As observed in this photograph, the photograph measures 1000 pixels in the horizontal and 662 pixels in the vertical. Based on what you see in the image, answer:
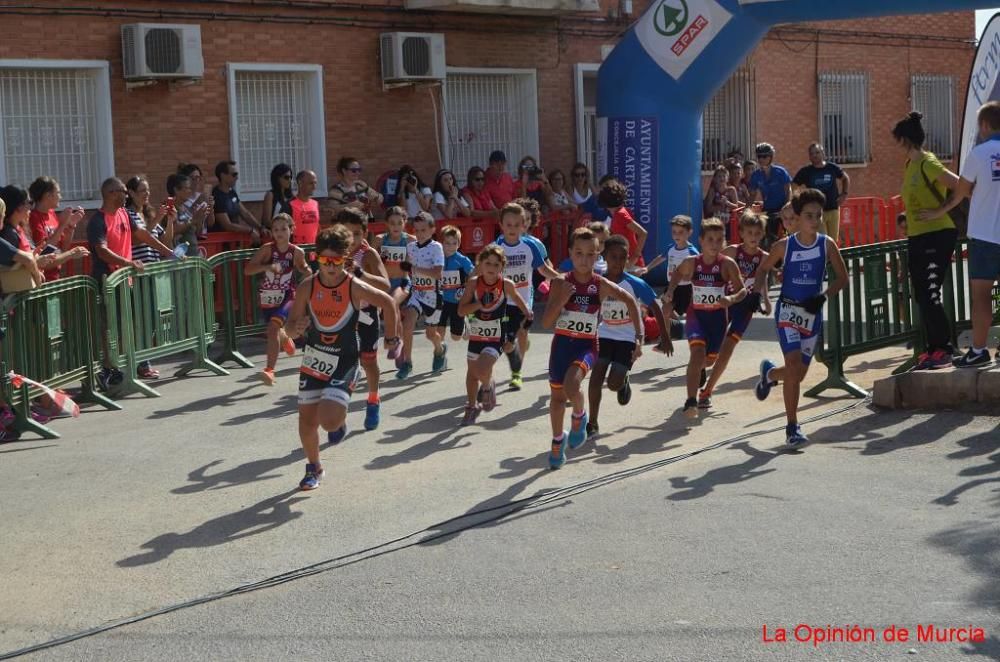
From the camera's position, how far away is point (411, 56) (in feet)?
64.8

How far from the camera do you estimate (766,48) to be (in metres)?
26.4

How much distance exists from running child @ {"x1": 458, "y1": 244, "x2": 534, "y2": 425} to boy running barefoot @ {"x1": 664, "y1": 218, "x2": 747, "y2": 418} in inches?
50.2

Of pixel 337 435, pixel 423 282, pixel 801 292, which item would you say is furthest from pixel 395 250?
pixel 801 292

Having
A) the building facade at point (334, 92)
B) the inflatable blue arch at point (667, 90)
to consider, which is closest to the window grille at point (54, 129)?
the building facade at point (334, 92)

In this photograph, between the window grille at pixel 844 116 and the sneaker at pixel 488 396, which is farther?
the window grille at pixel 844 116

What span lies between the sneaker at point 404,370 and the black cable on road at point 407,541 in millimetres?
3748

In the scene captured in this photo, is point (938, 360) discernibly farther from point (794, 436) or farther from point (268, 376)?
point (268, 376)

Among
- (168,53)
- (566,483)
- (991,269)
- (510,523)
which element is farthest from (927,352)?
(168,53)

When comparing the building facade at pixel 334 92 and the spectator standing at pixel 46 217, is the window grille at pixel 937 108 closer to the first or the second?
the building facade at pixel 334 92

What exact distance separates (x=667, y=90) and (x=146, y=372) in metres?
8.78

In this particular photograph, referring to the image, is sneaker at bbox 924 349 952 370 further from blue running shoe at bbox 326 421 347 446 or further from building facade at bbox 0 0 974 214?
building facade at bbox 0 0 974 214

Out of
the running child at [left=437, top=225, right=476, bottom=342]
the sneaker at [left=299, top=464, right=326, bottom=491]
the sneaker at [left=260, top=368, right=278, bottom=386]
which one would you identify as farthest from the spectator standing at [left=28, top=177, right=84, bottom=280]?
the sneaker at [left=299, top=464, right=326, bottom=491]

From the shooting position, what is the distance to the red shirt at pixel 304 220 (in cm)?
1552

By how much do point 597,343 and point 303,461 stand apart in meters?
2.11
